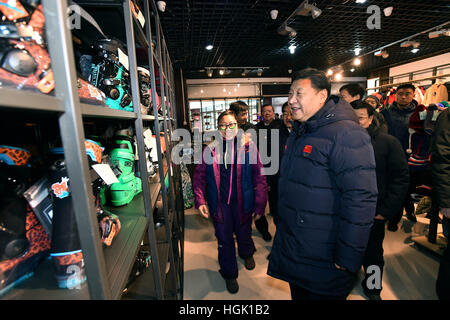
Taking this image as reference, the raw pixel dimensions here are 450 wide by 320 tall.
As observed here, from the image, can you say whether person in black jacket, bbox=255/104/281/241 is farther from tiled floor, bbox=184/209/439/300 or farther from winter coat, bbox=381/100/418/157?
winter coat, bbox=381/100/418/157

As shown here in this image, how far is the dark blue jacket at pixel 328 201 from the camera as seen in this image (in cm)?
106

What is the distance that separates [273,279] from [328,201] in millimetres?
1430

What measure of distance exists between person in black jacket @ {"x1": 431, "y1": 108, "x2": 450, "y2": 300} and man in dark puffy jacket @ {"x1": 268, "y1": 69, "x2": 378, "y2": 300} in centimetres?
100

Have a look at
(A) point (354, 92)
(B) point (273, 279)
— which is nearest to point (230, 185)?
(B) point (273, 279)

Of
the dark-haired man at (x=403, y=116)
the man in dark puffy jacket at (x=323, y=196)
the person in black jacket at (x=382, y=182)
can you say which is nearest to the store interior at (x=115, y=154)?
the person in black jacket at (x=382, y=182)

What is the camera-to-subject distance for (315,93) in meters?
1.26

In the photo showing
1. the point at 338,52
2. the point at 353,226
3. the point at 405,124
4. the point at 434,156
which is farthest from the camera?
the point at 338,52

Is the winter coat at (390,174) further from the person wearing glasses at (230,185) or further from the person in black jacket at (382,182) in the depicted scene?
the person wearing glasses at (230,185)

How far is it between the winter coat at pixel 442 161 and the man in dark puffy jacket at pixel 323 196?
3.27 feet

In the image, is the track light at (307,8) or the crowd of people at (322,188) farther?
the track light at (307,8)

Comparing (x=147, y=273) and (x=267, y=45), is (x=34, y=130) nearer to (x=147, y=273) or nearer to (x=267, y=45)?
(x=147, y=273)

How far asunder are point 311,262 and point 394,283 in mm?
1524

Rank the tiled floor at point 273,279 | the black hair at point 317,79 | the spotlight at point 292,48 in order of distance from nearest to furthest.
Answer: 1. the black hair at point 317,79
2. the tiled floor at point 273,279
3. the spotlight at point 292,48

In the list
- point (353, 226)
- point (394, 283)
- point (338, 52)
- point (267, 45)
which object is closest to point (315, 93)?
point (353, 226)
